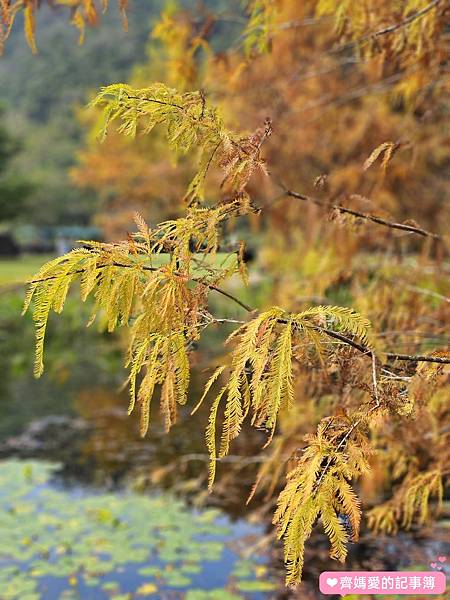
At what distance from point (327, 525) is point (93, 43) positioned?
45.3 meters

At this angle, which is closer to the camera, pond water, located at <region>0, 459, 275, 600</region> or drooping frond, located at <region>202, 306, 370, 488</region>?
drooping frond, located at <region>202, 306, 370, 488</region>

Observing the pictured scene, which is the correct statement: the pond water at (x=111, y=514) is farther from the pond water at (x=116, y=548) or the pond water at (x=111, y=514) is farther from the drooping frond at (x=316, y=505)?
the drooping frond at (x=316, y=505)

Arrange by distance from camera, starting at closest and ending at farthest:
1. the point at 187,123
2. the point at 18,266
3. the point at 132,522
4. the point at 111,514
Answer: the point at 187,123 → the point at 132,522 → the point at 111,514 → the point at 18,266

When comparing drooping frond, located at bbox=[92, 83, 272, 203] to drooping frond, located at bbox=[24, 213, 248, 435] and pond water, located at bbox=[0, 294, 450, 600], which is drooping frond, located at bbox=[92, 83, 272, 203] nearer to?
drooping frond, located at bbox=[24, 213, 248, 435]

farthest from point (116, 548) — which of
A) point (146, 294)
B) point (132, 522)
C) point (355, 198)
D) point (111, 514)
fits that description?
point (146, 294)

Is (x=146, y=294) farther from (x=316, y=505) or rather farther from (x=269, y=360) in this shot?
(x=316, y=505)

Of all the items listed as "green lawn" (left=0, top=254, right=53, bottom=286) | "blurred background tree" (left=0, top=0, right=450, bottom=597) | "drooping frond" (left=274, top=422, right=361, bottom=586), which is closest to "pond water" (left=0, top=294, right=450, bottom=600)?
"blurred background tree" (left=0, top=0, right=450, bottom=597)

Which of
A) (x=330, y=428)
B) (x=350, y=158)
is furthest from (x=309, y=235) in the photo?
(x=330, y=428)

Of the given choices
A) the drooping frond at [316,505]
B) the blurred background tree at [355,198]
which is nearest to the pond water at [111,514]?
the blurred background tree at [355,198]

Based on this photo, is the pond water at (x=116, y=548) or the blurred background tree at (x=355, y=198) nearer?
the blurred background tree at (x=355, y=198)

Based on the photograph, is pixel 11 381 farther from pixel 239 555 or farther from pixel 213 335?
pixel 239 555

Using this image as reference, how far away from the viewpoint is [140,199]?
17.5 m

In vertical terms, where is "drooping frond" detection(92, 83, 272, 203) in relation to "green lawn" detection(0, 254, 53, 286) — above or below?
below

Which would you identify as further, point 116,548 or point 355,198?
point 116,548
